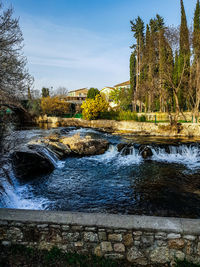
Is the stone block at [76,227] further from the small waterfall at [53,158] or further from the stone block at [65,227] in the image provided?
the small waterfall at [53,158]

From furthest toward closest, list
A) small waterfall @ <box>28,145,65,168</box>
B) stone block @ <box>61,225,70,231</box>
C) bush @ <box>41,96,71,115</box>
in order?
bush @ <box>41,96,71,115</box>, small waterfall @ <box>28,145,65,168</box>, stone block @ <box>61,225,70,231</box>

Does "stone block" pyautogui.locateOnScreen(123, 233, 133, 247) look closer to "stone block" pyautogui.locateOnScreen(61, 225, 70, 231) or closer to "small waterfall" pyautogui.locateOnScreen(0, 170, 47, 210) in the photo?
"stone block" pyautogui.locateOnScreen(61, 225, 70, 231)

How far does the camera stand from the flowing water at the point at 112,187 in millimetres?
5277

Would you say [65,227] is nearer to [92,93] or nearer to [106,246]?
[106,246]

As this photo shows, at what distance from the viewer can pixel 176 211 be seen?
199 inches

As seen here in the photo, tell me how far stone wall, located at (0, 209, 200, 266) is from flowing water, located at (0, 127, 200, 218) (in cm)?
216

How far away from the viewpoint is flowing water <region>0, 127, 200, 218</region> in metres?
5.28

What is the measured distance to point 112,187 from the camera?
22.2ft

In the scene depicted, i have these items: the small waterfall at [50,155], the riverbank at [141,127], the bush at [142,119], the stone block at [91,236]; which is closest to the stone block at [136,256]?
the stone block at [91,236]

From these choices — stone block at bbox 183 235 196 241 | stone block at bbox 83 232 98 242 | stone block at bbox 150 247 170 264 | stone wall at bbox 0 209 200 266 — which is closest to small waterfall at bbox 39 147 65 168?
stone wall at bbox 0 209 200 266

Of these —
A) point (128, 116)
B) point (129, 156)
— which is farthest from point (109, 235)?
point (128, 116)

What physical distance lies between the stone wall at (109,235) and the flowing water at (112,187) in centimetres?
216

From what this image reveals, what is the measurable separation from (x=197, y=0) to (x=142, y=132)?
16.2 m

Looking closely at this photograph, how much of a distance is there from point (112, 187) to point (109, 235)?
12.8 feet
